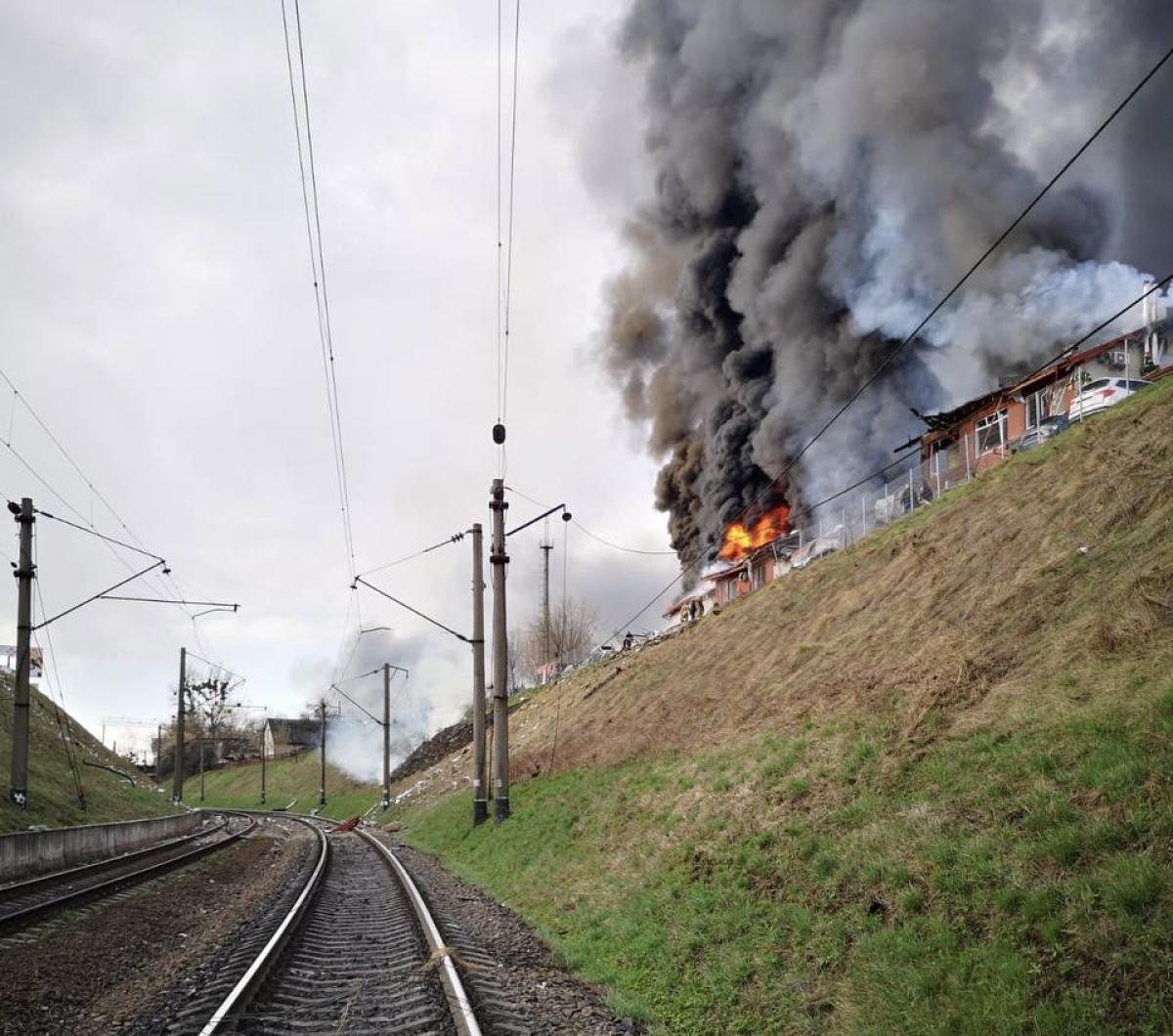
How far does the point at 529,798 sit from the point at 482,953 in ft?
50.0

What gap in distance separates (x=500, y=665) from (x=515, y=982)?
1821 cm

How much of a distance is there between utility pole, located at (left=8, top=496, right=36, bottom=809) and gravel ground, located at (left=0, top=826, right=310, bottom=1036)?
9.03m

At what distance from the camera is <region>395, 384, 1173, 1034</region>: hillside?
688cm

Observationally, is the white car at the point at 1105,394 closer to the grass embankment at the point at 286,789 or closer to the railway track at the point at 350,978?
the railway track at the point at 350,978

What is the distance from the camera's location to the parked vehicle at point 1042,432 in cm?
2702

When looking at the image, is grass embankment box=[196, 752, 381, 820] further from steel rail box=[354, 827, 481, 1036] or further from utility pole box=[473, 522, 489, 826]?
steel rail box=[354, 827, 481, 1036]

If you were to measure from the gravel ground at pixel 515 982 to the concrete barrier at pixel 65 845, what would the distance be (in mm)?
10524

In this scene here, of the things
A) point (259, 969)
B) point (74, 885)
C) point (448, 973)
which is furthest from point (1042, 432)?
point (74, 885)

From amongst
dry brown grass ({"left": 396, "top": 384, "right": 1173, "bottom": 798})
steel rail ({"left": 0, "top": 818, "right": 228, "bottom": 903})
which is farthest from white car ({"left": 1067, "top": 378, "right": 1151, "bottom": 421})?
steel rail ({"left": 0, "top": 818, "right": 228, "bottom": 903})

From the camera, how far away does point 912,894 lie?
8258 millimetres

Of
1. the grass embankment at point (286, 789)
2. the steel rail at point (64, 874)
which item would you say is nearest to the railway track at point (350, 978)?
the steel rail at point (64, 874)

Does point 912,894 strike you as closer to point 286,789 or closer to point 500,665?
point 500,665

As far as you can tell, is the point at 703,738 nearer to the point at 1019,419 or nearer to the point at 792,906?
the point at 792,906

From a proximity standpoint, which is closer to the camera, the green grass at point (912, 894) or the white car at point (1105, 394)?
the green grass at point (912, 894)
